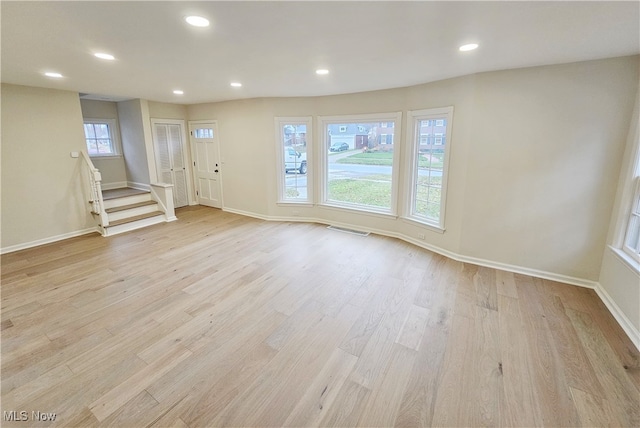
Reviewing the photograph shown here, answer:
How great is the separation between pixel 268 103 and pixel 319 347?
470 centimetres

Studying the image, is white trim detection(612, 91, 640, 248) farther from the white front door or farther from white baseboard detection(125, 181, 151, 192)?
white baseboard detection(125, 181, 151, 192)

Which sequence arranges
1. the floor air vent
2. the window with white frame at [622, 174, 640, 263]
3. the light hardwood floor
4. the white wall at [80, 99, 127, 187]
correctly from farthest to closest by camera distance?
the white wall at [80, 99, 127, 187] → the floor air vent → the window with white frame at [622, 174, 640, 263] → the light hardwood floor

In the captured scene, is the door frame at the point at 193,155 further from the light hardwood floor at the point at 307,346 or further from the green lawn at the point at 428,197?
the green lawn at the point at 428,197

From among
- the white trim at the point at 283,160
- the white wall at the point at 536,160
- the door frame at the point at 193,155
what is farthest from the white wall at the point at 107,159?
the white wall at the point at 536,160

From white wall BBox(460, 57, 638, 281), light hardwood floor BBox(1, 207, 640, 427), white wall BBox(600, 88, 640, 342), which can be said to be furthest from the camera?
white wall BBox(460, 57, 638, 281)

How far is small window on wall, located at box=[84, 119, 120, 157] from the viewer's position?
6.73 meters

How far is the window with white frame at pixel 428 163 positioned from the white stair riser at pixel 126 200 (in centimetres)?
558

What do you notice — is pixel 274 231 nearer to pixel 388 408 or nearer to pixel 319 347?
pixel 319 347

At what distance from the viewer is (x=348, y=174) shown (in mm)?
5539

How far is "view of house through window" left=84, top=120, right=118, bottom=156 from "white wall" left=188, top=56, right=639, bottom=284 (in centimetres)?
696

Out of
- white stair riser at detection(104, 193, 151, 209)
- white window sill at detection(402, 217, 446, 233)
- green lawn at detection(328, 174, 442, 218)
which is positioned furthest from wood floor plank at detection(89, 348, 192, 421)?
white stair riser at detection(104, 193, 151, 209)

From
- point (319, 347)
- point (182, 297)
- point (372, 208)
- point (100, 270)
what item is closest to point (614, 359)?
point (319, 347)

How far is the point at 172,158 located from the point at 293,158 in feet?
10.7

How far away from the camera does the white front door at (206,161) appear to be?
6.67m
